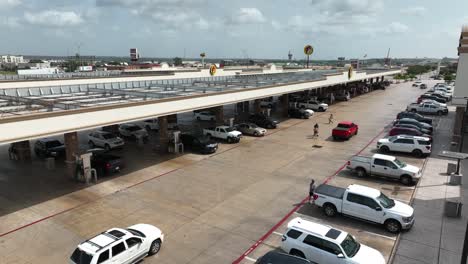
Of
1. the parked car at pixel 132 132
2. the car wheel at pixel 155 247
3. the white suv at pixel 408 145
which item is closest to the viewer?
the car wheel at pixel 155 247

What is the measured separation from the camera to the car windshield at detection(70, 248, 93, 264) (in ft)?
37.8

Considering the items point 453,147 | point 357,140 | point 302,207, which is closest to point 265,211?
point 302,207

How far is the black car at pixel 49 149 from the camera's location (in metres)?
26.9

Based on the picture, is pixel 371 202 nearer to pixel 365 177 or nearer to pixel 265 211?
pixel 265 211

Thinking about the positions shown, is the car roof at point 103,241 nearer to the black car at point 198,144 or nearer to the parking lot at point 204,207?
the parking lot at point 204,207

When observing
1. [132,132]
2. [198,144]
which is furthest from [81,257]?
[132,132]

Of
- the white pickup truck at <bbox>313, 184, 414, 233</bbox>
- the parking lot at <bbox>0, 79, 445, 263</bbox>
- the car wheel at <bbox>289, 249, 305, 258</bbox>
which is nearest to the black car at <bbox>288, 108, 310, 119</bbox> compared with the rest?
the parking lot at <bbox>0, 79, 445, 263</bbox>

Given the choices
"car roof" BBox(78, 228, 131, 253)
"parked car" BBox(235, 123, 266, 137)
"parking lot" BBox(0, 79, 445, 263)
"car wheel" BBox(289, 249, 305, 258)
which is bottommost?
"parking lot" BBox(0, 79, 445, 263)

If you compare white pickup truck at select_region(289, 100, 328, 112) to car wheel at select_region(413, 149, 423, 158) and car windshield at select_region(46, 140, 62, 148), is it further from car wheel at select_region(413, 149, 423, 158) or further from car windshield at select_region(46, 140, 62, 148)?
car windshield at select_region(46, 140, 62, 148)

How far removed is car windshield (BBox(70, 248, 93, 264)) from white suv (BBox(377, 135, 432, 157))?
24.5m

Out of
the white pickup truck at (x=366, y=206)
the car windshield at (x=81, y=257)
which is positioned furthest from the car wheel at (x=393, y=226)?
the car windshield at (x=81, y=257)

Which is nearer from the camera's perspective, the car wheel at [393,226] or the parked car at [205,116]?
the car wheel at [393,226]

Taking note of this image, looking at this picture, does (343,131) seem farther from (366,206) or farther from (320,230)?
(320,230)

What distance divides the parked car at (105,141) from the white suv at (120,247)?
17.1 m
